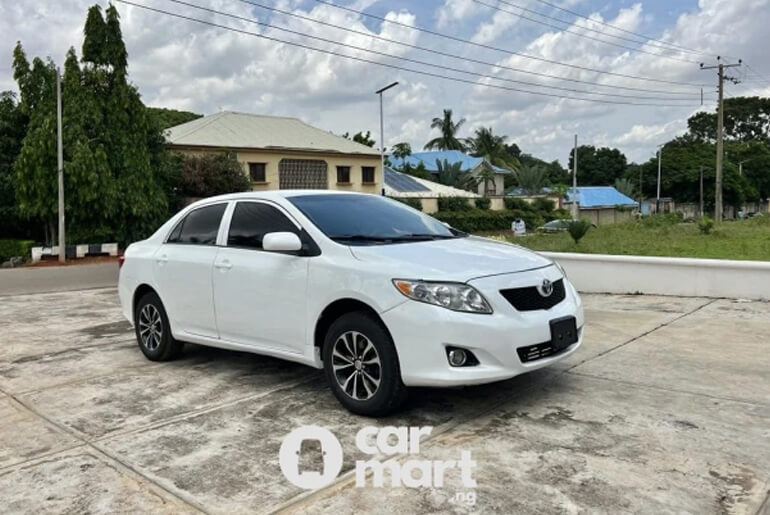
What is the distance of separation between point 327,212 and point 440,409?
1771 millimetres

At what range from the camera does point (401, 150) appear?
187ft

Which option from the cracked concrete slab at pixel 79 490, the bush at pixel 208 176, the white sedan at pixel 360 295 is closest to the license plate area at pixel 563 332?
the white sedan at pixel 360 295

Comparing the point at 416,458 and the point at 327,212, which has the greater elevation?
the point at 327,212

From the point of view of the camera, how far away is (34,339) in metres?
7.46

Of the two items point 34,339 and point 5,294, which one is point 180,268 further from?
point 5,294

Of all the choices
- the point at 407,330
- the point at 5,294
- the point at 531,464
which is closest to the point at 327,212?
the point at 407,330

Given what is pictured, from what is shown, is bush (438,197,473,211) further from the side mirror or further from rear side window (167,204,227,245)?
the side mirror

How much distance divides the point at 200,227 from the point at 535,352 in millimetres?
3255

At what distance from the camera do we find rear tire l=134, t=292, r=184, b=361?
604cm

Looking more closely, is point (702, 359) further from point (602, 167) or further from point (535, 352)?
point (602, 167)

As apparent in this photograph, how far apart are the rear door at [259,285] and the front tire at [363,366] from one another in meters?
0.38

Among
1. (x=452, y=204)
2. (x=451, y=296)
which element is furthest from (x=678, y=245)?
(x=452, y=204)

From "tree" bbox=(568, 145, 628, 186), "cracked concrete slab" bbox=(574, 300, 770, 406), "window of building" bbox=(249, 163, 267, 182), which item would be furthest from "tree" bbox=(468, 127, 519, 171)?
"cracked concrete slab" bbox=(574, 300, 770, 406)

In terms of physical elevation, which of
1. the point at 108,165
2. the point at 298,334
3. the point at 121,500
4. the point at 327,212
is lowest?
the point at 121,500
